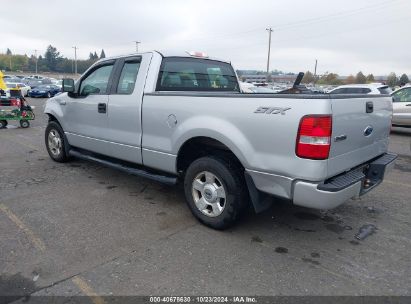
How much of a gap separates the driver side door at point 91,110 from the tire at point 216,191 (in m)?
1.70

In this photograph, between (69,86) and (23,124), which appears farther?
(23,124)

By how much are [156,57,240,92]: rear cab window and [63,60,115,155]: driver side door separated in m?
0.92

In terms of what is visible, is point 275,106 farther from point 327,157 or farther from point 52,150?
point 52,150

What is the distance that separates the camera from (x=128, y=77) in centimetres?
461

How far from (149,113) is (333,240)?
2505 millimetres

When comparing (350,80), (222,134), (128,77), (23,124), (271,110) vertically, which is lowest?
(23,124)

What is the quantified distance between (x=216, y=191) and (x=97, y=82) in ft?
8.90

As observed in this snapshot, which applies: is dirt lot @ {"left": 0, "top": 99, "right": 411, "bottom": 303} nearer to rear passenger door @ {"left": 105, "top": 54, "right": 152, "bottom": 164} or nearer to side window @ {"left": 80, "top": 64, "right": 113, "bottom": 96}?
rear passenger door @ {"left": 105, "top": 54, "right": 152, "bottom": 164}

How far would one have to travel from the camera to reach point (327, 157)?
9.64 ft

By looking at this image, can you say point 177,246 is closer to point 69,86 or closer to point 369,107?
point 369,107

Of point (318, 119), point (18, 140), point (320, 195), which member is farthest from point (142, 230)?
point (18, 140)

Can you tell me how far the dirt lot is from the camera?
2777 mm

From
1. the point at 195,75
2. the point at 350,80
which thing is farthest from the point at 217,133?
the point at 350,80

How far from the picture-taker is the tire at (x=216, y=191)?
349 centimetres
